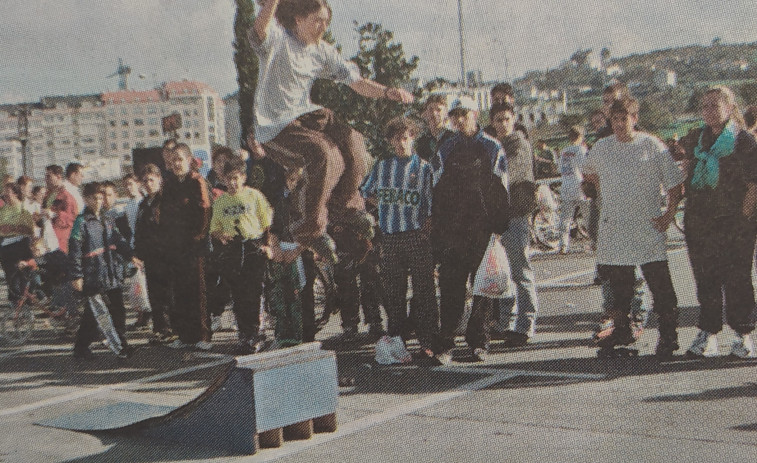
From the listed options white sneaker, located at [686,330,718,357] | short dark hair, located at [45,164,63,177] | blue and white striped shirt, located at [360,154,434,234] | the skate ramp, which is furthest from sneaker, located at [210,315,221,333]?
white sneaker, located at [686,330,718,357]

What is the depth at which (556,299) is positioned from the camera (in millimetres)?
9852

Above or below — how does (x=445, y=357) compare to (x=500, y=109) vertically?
below

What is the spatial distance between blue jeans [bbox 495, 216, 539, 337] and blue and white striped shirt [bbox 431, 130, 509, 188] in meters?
0.72

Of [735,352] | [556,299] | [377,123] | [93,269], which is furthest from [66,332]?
[735,352]

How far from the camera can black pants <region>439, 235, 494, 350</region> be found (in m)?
6.89

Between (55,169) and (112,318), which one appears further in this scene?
A: (55,169)

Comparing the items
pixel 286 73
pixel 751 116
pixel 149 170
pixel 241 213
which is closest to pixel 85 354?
pixel 149 170

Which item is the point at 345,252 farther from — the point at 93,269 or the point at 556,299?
the point at 556,299

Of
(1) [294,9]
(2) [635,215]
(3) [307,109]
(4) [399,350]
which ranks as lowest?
(4) [399,350]

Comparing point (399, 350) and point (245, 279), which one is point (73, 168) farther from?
point (399, 350)

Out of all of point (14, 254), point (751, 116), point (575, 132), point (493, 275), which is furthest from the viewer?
point (575, 132)

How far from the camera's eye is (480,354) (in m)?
6.90

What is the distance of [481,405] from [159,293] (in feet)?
15.0

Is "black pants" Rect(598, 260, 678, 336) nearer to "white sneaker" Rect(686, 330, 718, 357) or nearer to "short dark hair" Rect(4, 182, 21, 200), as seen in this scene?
"white sneaker" Rect(686, 330, 718, 357)
